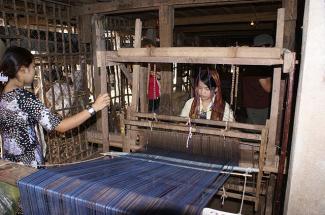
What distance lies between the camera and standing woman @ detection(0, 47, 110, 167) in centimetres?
230

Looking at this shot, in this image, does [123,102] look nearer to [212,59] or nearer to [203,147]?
[203,147]

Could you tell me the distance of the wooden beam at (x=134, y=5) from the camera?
14.4 feet

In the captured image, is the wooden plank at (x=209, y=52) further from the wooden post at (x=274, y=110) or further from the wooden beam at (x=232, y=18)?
the wooden beam at (x=232, y=18)

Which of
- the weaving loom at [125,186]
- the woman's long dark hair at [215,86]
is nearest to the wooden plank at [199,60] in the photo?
the weaving loom at [125,186]

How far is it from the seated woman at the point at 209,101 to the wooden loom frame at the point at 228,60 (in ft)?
2.61

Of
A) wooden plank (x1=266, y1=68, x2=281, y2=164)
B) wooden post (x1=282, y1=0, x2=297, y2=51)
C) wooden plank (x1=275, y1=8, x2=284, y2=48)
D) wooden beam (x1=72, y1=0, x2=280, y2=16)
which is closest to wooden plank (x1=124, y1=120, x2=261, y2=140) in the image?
wooden plank (x1=266, y1=68, x2=281, y2=164)

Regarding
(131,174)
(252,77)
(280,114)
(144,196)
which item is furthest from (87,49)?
(144,196)

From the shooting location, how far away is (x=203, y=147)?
2.68 m

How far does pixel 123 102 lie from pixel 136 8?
2.56m

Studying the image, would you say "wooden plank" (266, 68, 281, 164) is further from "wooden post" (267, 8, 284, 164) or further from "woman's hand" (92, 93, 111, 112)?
"woman's hand" (92, 93, 111, 112)

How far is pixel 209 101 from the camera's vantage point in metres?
3.60

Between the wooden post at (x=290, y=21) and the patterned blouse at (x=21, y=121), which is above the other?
the wooden post at (x=290, y=21)

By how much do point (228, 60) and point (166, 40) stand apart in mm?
2877

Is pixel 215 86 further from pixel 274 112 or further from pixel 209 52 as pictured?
pixel 209 52
